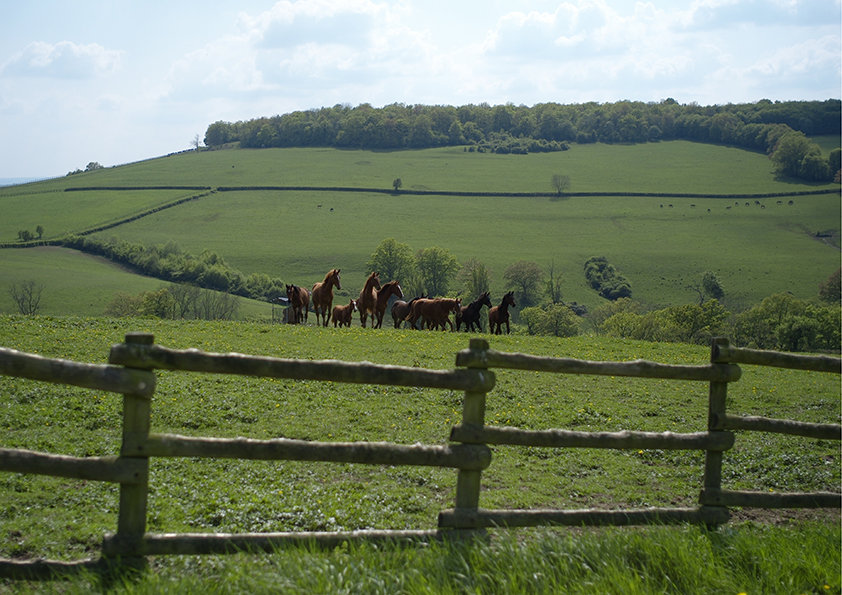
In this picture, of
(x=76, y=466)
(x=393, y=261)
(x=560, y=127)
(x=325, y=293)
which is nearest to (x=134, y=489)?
(x=76, y=466)

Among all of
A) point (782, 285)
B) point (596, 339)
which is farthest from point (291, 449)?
point (782, 285)

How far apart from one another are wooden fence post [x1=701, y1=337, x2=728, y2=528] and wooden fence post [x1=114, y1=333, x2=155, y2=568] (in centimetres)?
515

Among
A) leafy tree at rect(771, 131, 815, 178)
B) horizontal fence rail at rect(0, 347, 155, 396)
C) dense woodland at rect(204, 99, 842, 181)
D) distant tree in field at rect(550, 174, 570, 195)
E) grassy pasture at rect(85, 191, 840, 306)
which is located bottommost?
horizontal fence rail at rect(0, 347, 155, 396)

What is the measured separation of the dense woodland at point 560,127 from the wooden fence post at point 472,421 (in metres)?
168

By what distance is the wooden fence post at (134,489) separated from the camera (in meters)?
5.36

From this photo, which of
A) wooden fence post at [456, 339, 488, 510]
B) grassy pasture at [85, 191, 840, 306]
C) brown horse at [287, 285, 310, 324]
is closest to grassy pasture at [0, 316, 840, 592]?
wooden fence post at [456, 339, 488, 510]

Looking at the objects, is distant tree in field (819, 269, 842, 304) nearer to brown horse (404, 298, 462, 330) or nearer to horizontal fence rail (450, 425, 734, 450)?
brown horse (404, 298, 462, 330)

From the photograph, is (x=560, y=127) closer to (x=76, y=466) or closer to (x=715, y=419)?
(x=715, y=419)

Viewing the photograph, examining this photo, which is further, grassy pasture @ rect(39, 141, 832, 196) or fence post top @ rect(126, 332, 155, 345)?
grassy pasture @ rect(39, 141, 832, 196)

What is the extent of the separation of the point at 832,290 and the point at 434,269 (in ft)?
162

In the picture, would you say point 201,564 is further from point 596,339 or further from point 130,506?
point 596,339

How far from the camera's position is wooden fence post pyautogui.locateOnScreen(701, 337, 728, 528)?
272 inches

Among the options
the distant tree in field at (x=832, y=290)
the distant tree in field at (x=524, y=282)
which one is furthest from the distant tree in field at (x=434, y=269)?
the distant tree in field at (x=832, y=290)

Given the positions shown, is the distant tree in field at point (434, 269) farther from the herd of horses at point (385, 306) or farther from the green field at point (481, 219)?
the herd of horses at point (385, 306)
